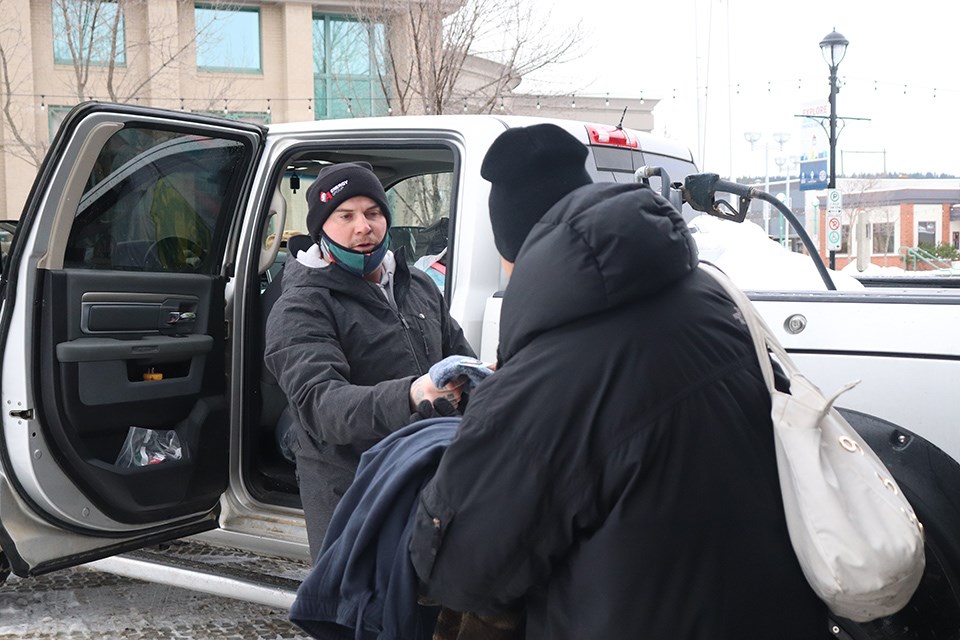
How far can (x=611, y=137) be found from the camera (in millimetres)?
4035

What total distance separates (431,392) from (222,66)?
21.4 meters

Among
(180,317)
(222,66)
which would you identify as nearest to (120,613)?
(180,317)

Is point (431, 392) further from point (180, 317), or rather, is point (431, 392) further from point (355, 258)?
point (180, 317)

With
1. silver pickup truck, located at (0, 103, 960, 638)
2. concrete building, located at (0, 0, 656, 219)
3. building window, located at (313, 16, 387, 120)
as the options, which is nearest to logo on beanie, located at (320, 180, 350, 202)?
silver pickup truck, located at (0, 103, 960, 638)

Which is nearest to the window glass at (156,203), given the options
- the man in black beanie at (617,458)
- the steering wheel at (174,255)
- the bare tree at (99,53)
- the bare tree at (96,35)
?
the steering wheel at (174,255)

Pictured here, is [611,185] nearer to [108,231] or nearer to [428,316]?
[428,316]

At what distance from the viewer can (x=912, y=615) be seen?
7.97 ft

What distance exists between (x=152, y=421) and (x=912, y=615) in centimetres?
260

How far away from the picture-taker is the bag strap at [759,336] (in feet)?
5.32

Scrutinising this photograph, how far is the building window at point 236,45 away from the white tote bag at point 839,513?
21.3 meters

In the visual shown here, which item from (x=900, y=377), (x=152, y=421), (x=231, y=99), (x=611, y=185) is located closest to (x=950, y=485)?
(x=900, y=377)

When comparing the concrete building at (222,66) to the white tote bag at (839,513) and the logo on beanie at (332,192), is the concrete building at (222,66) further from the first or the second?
the white tote bag at (839,513)

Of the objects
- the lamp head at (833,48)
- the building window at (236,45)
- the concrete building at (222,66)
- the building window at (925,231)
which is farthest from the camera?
the building window at (925,231)

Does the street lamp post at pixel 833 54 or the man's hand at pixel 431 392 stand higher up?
the street lamp post at pixel 833 54
